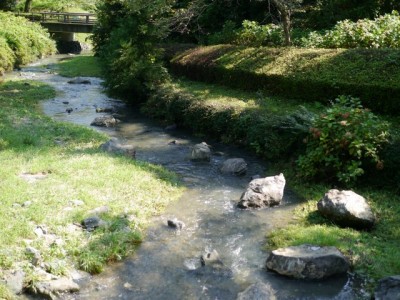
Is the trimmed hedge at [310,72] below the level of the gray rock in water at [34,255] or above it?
above

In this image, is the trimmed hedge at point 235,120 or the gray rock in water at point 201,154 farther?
the gray rock in water at point 201,154

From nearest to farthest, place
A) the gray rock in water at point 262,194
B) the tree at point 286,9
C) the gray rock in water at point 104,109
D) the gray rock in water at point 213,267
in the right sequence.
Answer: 1. the gray rock in water at point 213,267
2. the gray rock in water at point 262,194
3. the tree at point 286,9
4. the gray rock in water at point 104,109

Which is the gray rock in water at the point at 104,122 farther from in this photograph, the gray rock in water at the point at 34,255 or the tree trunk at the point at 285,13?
the gray rock in water at the point at 34,255

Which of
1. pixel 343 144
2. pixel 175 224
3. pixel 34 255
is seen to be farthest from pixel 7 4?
pixel 34 255

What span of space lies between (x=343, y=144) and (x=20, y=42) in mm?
28235

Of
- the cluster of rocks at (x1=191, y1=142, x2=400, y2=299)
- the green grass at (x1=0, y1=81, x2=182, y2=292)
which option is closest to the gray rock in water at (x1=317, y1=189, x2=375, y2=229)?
the cluster of rocks at (x1=191, y1=142, x2=400, y2=299)

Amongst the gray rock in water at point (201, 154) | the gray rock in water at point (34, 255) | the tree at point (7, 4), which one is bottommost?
the gray rock in water at point (201, 154)

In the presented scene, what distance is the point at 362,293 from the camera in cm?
668

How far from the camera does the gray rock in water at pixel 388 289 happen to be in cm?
620

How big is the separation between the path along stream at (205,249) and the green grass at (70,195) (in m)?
0.38

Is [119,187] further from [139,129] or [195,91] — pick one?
[195,91]

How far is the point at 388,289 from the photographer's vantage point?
632 centimetres

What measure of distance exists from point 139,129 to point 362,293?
461 inches

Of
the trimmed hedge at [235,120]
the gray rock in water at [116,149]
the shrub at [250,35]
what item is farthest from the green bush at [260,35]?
the gray rock in water at [116,149]
